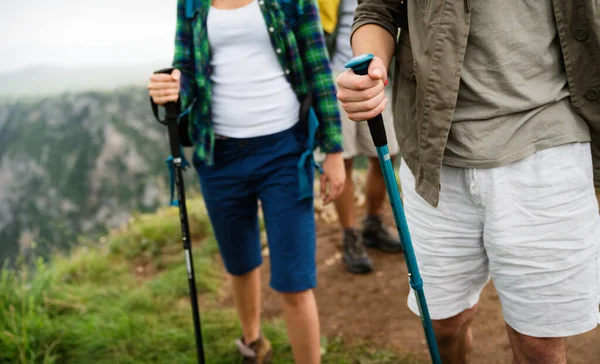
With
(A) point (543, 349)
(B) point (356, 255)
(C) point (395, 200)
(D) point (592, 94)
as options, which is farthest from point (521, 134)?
(B) point (356, 255)

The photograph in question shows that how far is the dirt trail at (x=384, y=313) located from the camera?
3.03m

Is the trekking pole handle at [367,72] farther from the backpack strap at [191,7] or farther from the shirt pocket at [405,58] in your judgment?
the backpack strap at [191,7]

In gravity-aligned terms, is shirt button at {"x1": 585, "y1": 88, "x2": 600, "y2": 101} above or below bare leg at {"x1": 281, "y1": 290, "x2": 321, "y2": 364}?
above

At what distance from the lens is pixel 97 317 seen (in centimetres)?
375

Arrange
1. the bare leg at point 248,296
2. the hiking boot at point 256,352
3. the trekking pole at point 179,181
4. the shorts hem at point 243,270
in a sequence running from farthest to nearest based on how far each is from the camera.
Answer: the hiking boot at point 256,352, the bare leg at point 248,296, the shorts hem at point 243,270, the trekking pole at point 179,181

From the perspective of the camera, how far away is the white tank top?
229 cm

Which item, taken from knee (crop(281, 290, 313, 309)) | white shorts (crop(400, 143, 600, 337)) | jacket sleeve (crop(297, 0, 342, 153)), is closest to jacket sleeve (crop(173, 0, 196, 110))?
jacket sleeve (crop(297, 0, 342, 153))

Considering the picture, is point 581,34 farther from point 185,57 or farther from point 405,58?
point 185,57

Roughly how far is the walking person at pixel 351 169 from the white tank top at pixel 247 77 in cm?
141

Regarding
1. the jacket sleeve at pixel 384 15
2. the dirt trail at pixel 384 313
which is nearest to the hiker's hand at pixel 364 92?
the jacket sleeve at pixel 384 15

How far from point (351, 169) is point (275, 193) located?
73.4 inches

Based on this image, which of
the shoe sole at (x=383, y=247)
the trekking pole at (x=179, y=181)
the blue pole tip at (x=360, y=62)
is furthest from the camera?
the shoe sole at (x=383, y=247)

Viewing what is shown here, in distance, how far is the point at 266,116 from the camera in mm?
2361

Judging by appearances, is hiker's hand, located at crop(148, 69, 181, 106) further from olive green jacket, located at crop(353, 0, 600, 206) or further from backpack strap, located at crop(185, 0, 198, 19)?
olive green jacket, located at crop(353, 0, 600, 206)
